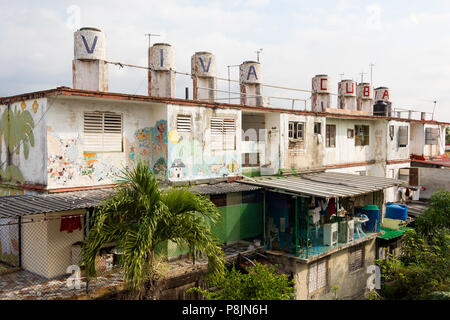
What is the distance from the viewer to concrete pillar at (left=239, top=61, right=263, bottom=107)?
21.0 meters

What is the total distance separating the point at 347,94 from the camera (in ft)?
88.0

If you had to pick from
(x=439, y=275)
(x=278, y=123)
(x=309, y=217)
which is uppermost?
(x=278, y=123)

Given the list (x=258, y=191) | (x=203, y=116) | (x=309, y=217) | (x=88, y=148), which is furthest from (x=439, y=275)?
(x=88, y=148)

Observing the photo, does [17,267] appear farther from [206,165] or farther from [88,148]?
[206,165]

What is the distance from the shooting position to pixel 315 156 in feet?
Result: 62.6

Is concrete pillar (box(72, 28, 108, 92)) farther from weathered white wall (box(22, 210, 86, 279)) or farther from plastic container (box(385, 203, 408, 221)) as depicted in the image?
plastic container (box(385, 203, 408, 221))

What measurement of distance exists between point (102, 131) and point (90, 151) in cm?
72

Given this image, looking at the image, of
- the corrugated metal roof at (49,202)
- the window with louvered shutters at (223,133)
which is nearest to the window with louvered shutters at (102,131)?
the corrugated metal roof at (49,202)

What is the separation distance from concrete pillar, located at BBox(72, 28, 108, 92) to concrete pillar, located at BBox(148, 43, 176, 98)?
94.6 inches

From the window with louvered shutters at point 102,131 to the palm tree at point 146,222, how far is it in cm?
382

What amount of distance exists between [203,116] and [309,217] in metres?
5.52

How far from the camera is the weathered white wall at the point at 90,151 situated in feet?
35.9

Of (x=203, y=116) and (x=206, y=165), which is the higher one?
→ (x=203, y=116)

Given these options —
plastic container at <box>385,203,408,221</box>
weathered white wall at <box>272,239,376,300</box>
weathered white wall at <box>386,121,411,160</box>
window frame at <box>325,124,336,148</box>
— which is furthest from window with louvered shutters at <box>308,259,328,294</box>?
weathered white wall at <box>386,121,411,160</box>
